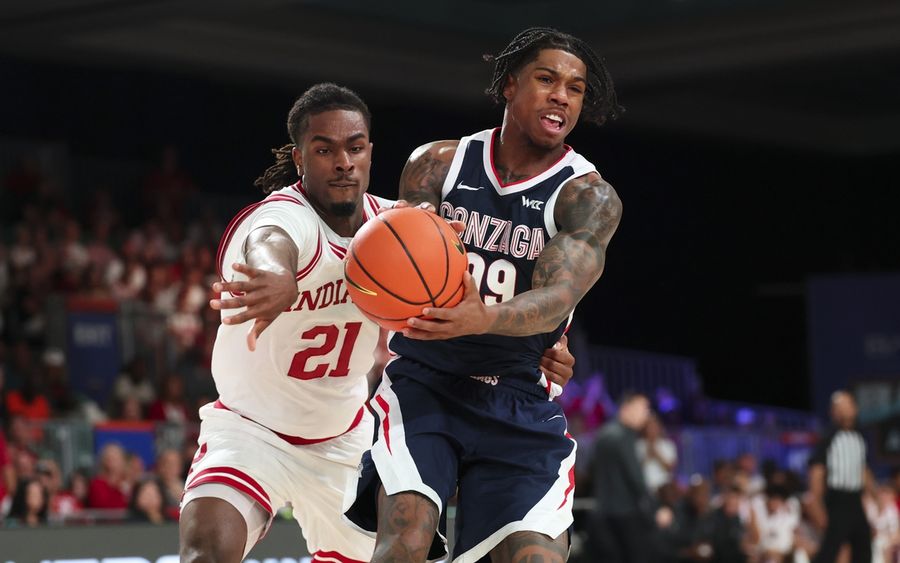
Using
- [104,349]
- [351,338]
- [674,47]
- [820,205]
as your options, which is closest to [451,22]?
[674,47]

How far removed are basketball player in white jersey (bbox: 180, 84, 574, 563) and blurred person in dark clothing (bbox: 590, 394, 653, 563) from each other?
6096 mm

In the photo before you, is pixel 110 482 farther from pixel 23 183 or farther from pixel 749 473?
pixel 749 473

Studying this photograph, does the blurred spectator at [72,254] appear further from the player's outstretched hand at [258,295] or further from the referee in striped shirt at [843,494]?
the player's outstretched hand at [258,295]

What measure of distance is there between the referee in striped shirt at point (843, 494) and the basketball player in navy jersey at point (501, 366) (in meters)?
8.06

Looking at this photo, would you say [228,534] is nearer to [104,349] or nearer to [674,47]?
[104,349]

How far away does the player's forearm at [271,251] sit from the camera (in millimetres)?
4043

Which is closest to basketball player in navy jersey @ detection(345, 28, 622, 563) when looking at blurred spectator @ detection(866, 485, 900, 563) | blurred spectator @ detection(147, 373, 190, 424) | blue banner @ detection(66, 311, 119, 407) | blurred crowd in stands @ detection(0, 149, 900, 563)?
blurred crowd in stands @ detection(0, 149, 900, 563)

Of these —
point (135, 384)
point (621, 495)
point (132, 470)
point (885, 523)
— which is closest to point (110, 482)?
point (132, 470)

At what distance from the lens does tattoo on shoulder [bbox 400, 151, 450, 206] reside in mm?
4426

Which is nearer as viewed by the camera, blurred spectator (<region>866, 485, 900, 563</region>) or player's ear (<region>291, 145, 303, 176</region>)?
player's ear (<region>291, 145, 303, 176</region>)

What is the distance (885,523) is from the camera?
14492 mm

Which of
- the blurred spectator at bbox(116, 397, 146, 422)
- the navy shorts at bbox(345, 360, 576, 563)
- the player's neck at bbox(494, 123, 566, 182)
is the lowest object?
the blurred spectator at bbox(116, 397, 146, 422)

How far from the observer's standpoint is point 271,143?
59.6 ft

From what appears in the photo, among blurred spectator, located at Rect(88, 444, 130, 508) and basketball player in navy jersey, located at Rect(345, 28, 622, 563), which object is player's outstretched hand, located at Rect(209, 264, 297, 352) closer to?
basketball player in navy jersey, located at Rect(345, 28, 622, 563)
